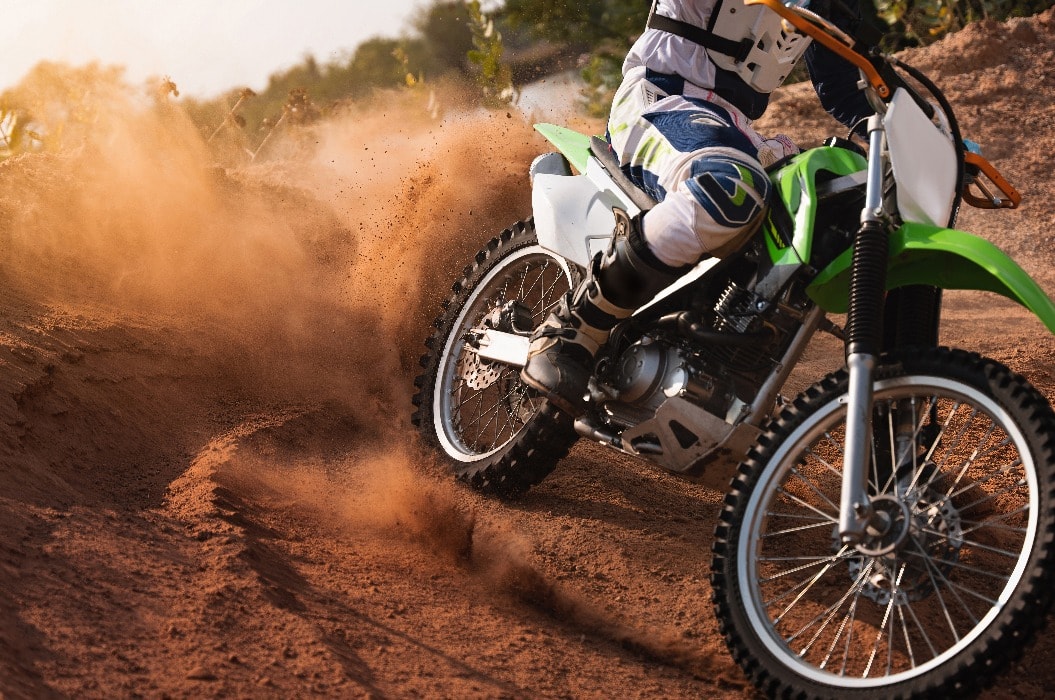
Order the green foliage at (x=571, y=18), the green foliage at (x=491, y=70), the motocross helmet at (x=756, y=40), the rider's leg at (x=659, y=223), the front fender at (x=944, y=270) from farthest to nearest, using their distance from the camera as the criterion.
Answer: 1. the green foliage at (x=571, y=18)
2. the green foliage at (x=491, y=70)
3. the motocross helmet at (x=756, y=40)
4. the rider's leg at (x=659, y=223)
5. the front fender at (x=944, y=270)

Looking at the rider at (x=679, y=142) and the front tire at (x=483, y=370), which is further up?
the rider at (x=679, y=142)

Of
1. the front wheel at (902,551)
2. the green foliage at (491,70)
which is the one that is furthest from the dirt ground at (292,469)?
the green foliage at (491,70)

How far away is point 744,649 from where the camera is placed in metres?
2.92

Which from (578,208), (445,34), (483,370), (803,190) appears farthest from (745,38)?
(445,34)

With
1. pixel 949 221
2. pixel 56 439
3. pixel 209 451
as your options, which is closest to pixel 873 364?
pixel 949 221

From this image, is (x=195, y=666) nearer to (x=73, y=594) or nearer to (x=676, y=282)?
(x=73, y=594)

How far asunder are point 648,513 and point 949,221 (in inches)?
68.1

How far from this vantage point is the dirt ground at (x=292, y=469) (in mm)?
2908


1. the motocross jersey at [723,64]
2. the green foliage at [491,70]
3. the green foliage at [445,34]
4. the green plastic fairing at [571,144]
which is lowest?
the green plastic fairing at [571,144]

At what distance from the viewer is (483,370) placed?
475 centimetres

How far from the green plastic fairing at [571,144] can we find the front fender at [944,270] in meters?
1.30

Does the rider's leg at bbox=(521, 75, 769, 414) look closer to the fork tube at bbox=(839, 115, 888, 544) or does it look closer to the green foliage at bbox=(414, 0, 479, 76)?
the fork tube at bbox=(839, 115, 888, 544)

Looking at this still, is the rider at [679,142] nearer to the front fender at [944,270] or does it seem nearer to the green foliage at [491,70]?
the front fender at [944,270]

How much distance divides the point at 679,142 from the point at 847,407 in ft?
3.71
